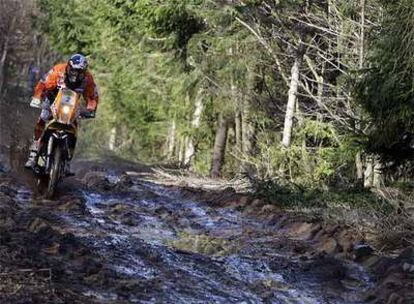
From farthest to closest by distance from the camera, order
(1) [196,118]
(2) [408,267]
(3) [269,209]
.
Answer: (1) [196,118]
(3) [269,209]
(2) [408,267]

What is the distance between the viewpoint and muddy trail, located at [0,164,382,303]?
4660 mm

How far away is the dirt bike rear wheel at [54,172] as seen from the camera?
842 centimetres

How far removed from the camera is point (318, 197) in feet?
35.3

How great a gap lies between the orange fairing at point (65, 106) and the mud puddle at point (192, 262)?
1065mm

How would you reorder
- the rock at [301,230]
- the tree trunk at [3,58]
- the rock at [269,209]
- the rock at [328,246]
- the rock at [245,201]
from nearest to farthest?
the rock at [328,246]
the rock at [301,230]
the rock at [269,209]
the rock at [245,201]
the tree trunk at [3,58]

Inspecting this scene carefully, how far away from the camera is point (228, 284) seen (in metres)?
5.40

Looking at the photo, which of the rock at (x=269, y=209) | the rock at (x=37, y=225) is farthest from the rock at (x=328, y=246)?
the rock at (x=37, y=225)

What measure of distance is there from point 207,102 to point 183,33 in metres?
2.22

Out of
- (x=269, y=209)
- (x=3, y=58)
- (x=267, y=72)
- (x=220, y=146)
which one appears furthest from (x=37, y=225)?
(x=3, y=58)

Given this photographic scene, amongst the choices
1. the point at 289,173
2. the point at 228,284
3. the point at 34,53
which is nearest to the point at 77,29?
the point at 289,173

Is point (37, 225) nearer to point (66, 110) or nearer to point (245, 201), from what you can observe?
point (66, 110)

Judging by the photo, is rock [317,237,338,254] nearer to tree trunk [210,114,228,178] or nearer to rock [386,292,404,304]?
rock [386,292,404,304]

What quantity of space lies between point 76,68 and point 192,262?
12.4ft

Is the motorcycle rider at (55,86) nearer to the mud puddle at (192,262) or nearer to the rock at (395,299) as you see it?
the mud puddle at (192,262)
